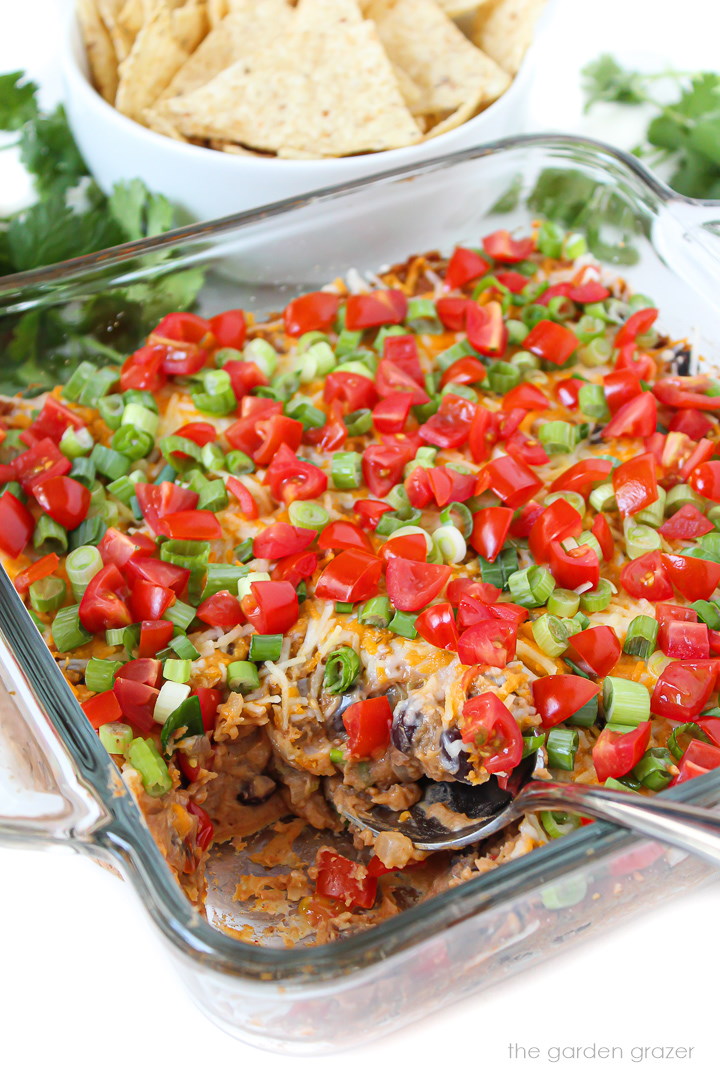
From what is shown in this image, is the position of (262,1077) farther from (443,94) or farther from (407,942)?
(443,94)

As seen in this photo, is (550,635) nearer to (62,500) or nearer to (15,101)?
(62,500)

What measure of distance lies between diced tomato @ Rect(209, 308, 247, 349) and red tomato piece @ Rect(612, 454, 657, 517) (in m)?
0.81

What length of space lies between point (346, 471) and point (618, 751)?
681 mm

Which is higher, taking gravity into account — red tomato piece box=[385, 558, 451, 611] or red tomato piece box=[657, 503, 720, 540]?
red tomato piece box=[385, 558, 451, 611]

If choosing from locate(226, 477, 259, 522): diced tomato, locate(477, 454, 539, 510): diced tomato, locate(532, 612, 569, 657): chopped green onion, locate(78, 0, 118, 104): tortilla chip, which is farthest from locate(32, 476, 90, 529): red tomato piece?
locate(78, 0, 118, 104): tortilla chip

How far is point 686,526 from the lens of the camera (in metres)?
1.73

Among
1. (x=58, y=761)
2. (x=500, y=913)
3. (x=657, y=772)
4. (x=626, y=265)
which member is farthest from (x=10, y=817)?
(x=626, y=265)

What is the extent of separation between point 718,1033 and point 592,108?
240 cm

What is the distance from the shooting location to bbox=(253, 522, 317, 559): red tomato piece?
166cm

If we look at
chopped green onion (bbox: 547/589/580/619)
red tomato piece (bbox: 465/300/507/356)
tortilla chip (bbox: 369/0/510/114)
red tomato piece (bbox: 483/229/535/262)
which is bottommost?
chopped green onion (bbox: 547/589/580/619)

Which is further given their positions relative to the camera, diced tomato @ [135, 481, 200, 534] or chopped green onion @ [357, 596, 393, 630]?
diced tomato @ [135, 481, 200, 534]

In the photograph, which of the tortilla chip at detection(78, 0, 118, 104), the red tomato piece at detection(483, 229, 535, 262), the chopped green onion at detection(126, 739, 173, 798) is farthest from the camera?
the tortilla chip at detection(78, 0, 118, 104)

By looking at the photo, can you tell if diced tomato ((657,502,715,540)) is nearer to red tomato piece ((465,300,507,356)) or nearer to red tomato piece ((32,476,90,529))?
red tomato piece ((465,300,507,356))

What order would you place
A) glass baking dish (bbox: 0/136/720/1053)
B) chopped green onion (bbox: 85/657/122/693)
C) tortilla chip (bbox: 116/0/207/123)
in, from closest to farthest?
glass baking dish (bbox: 0/136/720/1053) → chopped green onion (bbox: 85/657/122/693) → tortilla chip (bbox: 116/0/207/123)
